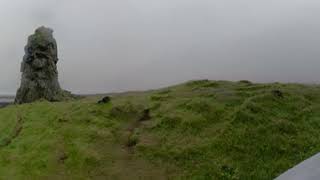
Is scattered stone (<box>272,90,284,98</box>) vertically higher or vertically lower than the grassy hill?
higher

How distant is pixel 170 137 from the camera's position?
34938 millimetres

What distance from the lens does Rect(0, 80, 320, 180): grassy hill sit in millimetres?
31562

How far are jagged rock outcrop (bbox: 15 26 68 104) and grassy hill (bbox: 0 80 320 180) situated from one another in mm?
8609

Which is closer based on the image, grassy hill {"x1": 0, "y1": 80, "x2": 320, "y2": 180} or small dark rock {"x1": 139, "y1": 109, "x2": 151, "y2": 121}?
grassy hill {"x1": 0, "y1": 80, "x2": 320, "y2": 180}

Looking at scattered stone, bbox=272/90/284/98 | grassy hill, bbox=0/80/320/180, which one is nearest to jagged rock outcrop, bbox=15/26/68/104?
grassy hill, bbox=0/80/320/180

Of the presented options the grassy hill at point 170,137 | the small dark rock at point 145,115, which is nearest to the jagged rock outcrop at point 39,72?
the grassy hill at point 170,137

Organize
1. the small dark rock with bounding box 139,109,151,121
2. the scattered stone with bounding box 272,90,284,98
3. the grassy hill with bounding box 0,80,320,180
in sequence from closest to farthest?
the grassy hill with bounding box 0,80,320,180 < the small dark rock with bounding box 139,109,151,121 < the scattered stone with bounding box 272,90,284,98

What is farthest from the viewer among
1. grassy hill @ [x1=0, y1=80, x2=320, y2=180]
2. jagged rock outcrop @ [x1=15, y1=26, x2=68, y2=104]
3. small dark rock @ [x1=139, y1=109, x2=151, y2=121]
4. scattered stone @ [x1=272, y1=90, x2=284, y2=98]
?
jagged rock outcrop @ [x1=15, y1=26, x2=68, y2=104]

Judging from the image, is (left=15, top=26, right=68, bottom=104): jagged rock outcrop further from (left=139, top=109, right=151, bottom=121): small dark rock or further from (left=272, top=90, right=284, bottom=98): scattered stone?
(left=272, top=90, right=284, bottom=98): scattered stone

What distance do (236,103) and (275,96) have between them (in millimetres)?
2899

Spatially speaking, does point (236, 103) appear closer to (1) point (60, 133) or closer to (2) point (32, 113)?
(1) point (60, 133)

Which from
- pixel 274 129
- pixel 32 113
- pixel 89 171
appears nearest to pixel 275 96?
pixel 274 129

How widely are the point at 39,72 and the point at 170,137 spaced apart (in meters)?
21.5

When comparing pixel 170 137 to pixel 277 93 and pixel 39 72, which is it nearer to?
pixel 277 93
